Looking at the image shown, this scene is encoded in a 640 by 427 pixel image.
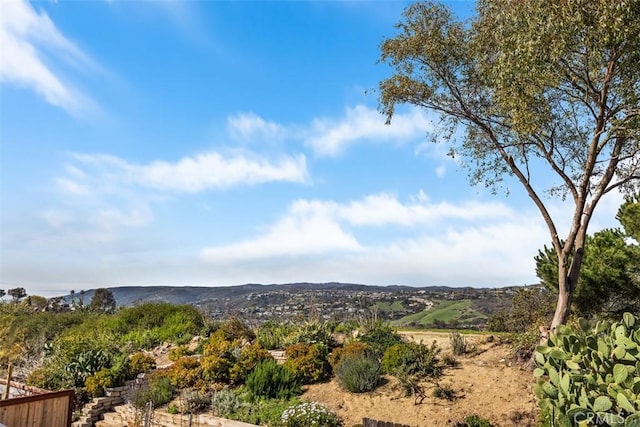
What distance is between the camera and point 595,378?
5.41m

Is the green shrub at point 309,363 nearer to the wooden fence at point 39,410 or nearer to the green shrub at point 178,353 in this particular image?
the green shrub at point 178,353

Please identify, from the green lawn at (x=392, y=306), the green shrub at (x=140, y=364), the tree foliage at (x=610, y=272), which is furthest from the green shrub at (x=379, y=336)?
the green lawn at (x=392, y=306)

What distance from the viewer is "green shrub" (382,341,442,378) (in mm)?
10664

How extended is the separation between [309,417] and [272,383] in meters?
2.28

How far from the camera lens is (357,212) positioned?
16.5 meters

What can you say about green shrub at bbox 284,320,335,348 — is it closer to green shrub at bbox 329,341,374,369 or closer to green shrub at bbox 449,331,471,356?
green shrub at bbox 329,341,374,369

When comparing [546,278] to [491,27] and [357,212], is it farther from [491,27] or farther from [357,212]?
[491,27]

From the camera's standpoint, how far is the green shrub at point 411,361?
10664mm

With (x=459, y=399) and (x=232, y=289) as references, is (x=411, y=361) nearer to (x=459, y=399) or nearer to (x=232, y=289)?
(x=459, y=399)

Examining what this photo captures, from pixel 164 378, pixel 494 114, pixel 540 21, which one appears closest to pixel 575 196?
pixel 494 114

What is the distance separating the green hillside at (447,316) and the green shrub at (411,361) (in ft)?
30.3

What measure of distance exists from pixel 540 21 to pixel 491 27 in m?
2.06

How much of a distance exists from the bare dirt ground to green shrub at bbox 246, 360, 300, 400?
1.29 feet

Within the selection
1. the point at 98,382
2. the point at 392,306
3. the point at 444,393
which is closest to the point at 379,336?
the point at 444,393
